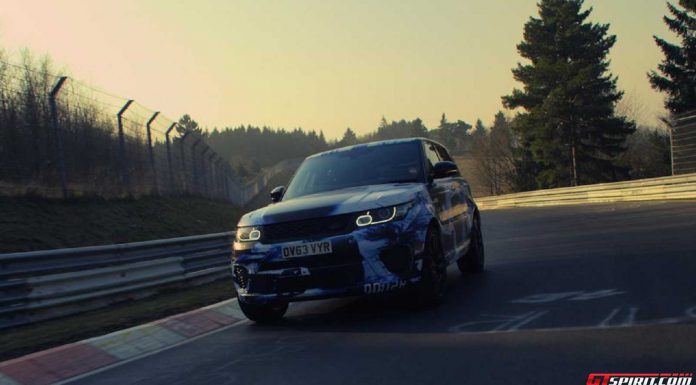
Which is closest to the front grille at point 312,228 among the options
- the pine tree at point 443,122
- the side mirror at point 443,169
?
the side mirror at point 443,169

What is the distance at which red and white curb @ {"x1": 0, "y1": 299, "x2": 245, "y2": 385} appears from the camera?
509 cm

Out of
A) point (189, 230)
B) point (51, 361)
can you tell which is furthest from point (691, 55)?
point (51, 361)

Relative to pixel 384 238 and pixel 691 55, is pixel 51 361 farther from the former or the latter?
pixel 691 55

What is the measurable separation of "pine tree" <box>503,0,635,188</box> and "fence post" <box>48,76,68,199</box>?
1593 inches

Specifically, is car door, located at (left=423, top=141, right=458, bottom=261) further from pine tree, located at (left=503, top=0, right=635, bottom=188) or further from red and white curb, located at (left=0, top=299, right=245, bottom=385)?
pine tree, located at (left=503, top=0, right=635, bottom=188)

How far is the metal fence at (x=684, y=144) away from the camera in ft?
74.6

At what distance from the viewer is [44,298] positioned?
7719 mm

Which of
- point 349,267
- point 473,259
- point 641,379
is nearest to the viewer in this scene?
point 641,379

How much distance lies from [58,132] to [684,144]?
20.2m

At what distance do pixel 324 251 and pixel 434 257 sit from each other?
3.84ft

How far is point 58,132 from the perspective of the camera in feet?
44.6

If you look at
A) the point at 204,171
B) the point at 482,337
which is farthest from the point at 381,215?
the point at 204,171

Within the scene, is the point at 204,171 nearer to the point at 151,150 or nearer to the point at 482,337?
the point at 151,150

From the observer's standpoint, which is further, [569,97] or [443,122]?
[443,122]
